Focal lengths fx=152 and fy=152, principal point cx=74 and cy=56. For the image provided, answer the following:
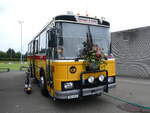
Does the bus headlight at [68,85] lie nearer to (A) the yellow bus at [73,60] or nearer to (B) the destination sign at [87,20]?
(A) the yellow bus at [73,60]

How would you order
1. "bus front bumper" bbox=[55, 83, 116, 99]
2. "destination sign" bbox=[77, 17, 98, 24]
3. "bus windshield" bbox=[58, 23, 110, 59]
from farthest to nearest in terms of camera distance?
"destination sign" bbox=[77, 17, 98, 24] → "bus windshield" bbox=[58, 23, 110, 59] → "bus front bumper" bbox=[55, 83, 116, 99]

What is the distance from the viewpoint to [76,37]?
198 inches

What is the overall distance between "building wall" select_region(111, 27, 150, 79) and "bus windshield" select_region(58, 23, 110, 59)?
8.19 metres

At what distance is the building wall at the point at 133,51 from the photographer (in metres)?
12.3

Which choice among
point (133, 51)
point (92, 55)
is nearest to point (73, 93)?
point (92, 55)

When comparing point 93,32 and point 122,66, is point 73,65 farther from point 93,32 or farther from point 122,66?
point 122,66

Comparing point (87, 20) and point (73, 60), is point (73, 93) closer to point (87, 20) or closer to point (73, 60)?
point (73, 60)

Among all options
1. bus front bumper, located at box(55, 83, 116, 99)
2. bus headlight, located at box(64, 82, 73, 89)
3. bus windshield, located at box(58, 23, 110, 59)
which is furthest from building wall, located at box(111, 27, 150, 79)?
bus headlight, located at box(64, 82, 73, 89)

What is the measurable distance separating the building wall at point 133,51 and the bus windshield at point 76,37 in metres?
8.19

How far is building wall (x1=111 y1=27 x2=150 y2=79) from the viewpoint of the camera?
12328 millimetres

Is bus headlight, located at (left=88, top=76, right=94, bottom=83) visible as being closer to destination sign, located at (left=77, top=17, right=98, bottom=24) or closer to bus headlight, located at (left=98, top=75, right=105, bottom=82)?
bus headlight, located at (left=98, top=75, right=105, bottom=82)

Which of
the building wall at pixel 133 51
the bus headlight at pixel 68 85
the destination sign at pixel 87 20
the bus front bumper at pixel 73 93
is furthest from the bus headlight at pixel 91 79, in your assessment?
the building wall at pixel 133 51

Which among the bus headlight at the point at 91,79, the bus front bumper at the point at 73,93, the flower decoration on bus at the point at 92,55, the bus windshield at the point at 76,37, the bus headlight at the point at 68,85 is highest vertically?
the bus windshield at the point at 76,37

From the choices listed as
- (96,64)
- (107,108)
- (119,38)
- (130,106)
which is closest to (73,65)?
(96,64)
